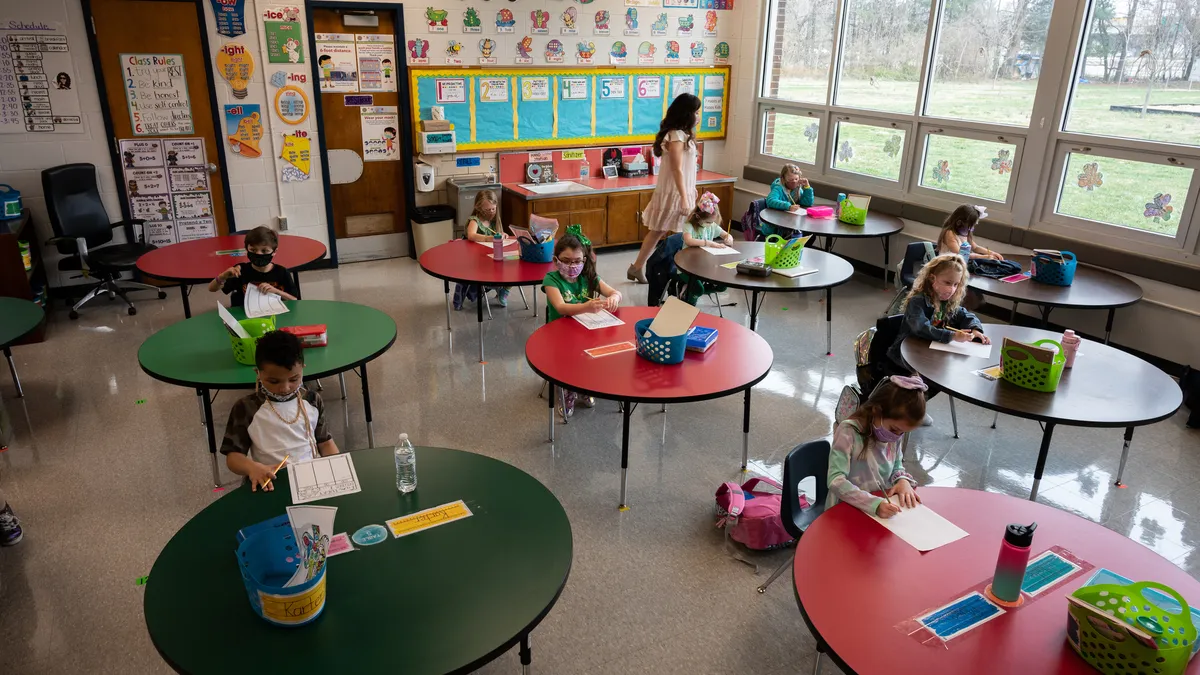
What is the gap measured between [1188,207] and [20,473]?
24.4 feet

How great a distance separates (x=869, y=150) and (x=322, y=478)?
6.80 m

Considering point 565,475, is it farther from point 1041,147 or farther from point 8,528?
point 1041,147

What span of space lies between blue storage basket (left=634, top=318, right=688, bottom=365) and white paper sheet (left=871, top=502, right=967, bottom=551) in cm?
131

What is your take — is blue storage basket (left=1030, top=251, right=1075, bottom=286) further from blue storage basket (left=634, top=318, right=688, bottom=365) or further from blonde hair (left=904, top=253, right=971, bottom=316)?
blue storage basket (left=634, top=318, right=688, bottom=365)

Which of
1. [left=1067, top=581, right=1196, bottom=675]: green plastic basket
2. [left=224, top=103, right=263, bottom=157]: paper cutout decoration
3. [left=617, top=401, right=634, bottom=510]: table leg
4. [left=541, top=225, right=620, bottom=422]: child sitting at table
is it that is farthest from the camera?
[left=224, top=103, right=263, bottom=157]: paper cutout decoration

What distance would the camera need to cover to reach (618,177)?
8.65 metres

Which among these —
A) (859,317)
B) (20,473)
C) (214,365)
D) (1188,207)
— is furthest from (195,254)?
(1188,207)

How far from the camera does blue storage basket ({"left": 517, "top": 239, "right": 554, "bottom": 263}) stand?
203 inches

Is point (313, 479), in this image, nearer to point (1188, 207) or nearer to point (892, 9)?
point (1188, 207)

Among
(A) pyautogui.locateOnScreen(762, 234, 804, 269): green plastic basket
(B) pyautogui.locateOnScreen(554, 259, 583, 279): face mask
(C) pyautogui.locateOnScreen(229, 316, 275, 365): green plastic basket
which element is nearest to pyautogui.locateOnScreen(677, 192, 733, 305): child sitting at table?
(A) pyautogui.locateOnScreen(762, 234, 804, 269): green plastic basket

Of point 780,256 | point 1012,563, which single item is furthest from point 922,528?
point 780,256

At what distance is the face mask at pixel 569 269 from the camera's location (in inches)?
167

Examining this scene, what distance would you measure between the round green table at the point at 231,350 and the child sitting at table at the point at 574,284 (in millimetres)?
902

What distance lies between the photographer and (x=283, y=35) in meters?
6.79
